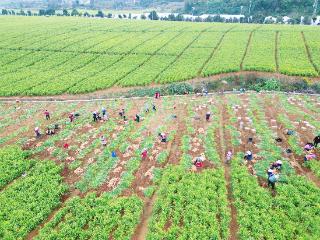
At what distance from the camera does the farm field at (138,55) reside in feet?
145

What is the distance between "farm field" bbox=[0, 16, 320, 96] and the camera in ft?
145

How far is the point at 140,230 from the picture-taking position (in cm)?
1852

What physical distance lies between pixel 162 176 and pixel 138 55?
37756 mm

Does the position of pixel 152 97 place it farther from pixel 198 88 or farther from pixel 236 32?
pixel 236 32

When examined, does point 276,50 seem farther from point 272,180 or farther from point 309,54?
point 272,180

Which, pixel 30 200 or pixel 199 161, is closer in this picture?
pixel 30 200

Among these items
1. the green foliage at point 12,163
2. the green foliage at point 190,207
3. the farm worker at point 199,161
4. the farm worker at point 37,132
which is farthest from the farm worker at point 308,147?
the farm worker at point 37,132

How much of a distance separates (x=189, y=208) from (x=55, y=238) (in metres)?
7.77

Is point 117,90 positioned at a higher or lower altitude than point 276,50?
lower

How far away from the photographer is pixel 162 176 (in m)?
22.8

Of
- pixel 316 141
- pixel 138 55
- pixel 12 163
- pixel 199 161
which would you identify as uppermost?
pixel 138 55

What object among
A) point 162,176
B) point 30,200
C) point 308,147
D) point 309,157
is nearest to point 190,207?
point 162,176

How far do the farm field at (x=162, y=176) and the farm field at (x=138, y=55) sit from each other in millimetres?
10421

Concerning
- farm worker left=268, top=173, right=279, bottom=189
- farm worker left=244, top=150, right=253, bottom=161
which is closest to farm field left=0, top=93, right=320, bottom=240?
farm worker left=244, top=150, right=253, bottom=161
